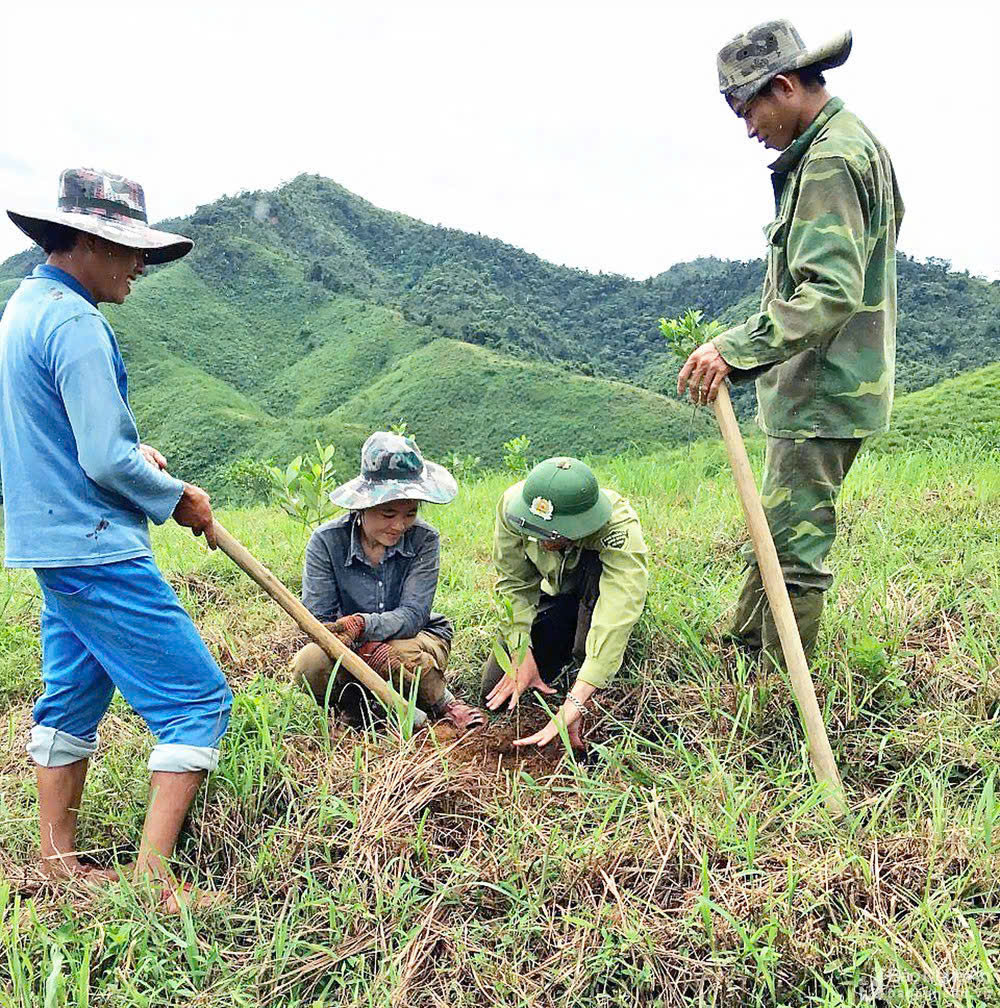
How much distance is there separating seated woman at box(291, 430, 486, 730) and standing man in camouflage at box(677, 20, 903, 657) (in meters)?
1.08

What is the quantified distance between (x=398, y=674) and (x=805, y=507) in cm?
149

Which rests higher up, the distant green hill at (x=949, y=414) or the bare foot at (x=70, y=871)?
the distant green hill at (x=949, y=414)

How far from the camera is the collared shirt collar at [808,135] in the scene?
2.33 metres

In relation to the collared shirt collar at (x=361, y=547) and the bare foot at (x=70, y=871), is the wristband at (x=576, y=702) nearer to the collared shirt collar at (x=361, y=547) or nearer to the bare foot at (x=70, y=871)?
the collared shirt collar at (x=361, y=547)

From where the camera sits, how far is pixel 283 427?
3284 cm

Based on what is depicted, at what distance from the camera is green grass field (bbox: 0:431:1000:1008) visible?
6.17 feet

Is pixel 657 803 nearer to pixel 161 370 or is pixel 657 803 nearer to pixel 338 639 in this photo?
pixel 338 639

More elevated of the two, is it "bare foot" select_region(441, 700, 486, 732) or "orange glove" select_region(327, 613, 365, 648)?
"orange glove" select_region(327, 613, 365, 648)

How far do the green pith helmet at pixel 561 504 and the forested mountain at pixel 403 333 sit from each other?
724 inches

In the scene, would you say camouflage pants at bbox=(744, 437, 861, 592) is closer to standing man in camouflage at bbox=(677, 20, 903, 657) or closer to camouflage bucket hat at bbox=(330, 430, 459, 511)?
standing man in camouflage at bbox=(677, 20, 903, 657)

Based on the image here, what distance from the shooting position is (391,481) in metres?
2.85

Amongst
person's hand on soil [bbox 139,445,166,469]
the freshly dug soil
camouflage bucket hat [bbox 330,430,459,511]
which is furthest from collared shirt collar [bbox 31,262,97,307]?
the freshly dug soil

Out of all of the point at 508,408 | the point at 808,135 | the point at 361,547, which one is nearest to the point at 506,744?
the point at 361,547

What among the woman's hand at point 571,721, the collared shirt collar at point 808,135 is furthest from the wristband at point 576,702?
the collared shirt collar at point 808,135
